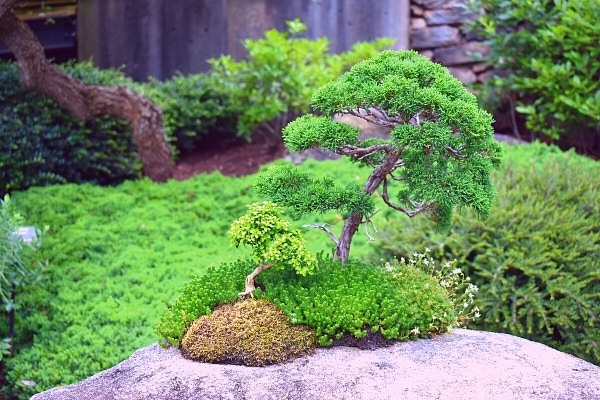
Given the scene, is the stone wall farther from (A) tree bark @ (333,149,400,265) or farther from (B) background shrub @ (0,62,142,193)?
(A) tree bark @ (333,149,400,265)

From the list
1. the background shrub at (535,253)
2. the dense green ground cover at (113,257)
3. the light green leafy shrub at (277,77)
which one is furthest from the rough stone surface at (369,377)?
the light green leafy shrub at (277,77)

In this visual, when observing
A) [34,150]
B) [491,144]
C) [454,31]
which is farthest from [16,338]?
[454,31]

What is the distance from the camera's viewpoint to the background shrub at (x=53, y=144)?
6598 mm

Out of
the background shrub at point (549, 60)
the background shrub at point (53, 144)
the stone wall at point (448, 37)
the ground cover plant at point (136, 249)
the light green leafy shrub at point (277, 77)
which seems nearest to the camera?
the ground cover plant at point (136, 249)

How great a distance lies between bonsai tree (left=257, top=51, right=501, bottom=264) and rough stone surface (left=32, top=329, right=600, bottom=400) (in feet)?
2.06

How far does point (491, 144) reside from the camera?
319 cm

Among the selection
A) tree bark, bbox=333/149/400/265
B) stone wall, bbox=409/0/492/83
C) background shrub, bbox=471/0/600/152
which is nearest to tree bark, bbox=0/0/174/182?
background shrub, bbox=471/0/600/152

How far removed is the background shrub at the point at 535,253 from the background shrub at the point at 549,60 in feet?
6.98

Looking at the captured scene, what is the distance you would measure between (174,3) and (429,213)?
6.50 metres

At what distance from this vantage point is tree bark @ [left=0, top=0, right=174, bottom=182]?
627cm

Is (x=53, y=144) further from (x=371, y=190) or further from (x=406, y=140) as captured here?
(x=406, y=140)

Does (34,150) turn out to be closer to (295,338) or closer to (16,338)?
(16,338)

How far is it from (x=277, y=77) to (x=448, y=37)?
2469 millimetres

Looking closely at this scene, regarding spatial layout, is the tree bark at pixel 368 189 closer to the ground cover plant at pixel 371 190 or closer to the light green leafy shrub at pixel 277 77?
the ground cover plant at pixel 371 190
